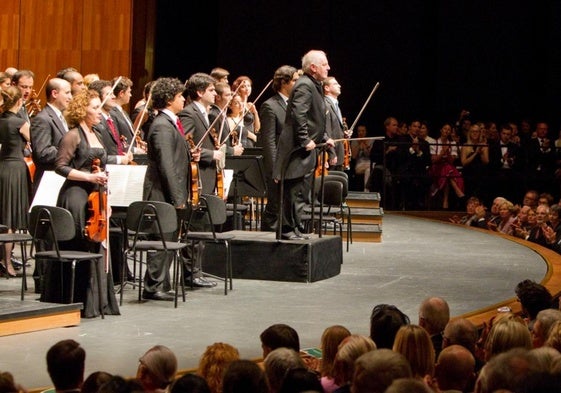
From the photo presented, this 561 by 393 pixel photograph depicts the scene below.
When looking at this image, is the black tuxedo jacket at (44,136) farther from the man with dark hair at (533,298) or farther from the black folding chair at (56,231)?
the man with dark hair at (533,298)

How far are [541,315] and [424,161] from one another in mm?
8765

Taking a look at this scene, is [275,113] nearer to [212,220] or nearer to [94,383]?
[212,220]

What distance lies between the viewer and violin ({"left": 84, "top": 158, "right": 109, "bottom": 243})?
6.50 meters

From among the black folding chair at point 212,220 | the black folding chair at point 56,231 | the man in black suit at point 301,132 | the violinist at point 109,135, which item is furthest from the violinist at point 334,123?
the black folding chair at point 56,231

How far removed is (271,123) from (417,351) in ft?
16.5

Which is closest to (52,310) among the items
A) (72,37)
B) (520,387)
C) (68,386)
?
(68,386)

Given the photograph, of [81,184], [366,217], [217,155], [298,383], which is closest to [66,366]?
[298,383]

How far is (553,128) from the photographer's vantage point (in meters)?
15.2

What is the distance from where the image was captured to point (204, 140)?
8.12m

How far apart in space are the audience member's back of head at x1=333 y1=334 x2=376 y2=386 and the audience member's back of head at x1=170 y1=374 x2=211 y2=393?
722 mm

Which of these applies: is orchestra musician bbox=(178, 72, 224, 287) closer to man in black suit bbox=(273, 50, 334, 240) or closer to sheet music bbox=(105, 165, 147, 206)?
man in black suit bbox=(273, 50, 334, 240)

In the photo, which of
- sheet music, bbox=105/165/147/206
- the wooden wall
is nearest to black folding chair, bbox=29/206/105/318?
sheet music, bbox=105/165/147/206

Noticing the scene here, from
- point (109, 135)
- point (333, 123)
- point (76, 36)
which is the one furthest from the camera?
point (76, 36)

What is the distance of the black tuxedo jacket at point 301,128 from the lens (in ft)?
26.3
